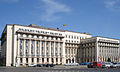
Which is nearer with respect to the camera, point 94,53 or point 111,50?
point 94,53

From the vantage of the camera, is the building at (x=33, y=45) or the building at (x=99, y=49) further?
the building at (x=99, y=49)

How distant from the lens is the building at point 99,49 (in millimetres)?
111375

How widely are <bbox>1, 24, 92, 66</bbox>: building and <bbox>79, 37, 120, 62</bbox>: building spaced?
11391 millimetres

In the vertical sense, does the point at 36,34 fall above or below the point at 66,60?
above

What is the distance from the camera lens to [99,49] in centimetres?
11150

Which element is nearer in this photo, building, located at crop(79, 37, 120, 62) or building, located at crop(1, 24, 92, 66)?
building, located at crop(1, 24, 92, 66)

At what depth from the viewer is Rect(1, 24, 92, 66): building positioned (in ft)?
294

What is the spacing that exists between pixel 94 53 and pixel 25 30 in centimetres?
4384

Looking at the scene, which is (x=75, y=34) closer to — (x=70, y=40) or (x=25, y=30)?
(x=70, y=40)

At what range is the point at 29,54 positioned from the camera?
9244cm

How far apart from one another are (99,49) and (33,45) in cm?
4022

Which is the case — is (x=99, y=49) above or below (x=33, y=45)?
below

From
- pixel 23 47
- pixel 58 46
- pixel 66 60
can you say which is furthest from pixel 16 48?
pixel 66 60

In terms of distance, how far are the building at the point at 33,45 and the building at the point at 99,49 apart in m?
11.4
